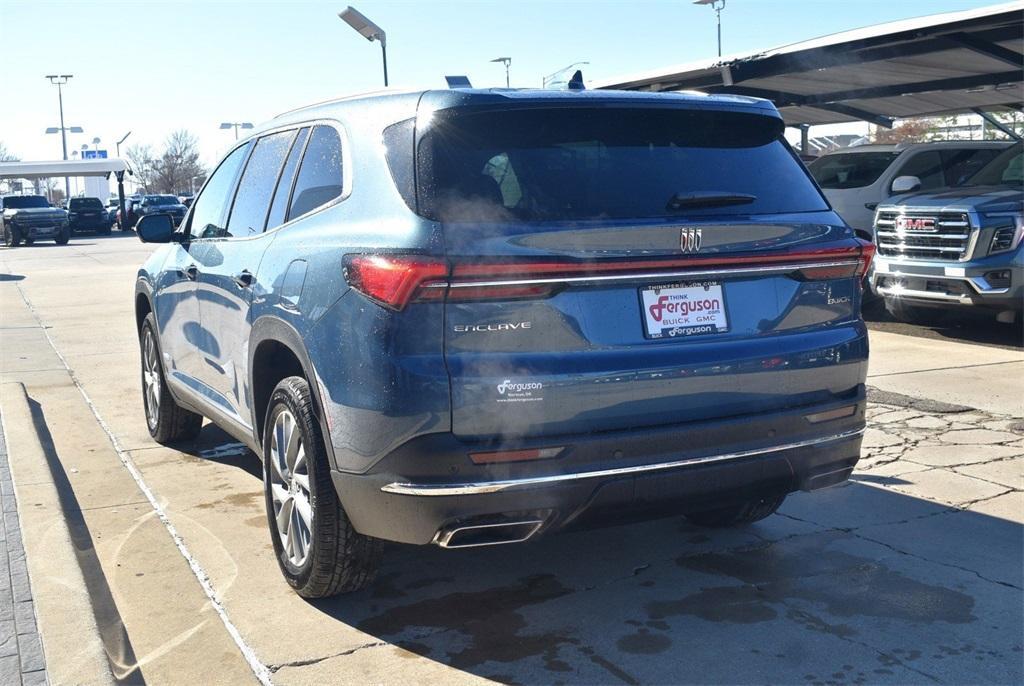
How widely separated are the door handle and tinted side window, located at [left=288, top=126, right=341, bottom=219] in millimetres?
335

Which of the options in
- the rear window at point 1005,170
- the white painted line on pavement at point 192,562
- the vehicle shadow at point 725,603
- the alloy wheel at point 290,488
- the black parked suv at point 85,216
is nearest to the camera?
the vehicle shadow at point 725,603

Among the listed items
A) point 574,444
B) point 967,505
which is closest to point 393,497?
point 574,444

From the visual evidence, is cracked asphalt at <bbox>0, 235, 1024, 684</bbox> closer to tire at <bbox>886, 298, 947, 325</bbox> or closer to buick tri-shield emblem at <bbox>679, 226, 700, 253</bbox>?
buick tri-shield emblem at <bbox>679, 226, 700, 253</bbox>

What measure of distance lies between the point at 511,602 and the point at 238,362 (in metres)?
1.63

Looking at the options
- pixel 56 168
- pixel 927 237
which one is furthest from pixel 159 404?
pixel 56 168

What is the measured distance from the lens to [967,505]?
5.32m

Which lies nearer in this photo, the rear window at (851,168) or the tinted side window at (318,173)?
the tinted side window at (318,173)

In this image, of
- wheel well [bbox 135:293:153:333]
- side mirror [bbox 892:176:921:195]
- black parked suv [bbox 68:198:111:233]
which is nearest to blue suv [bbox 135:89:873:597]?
wheel well [bbox 135:293:153:333]

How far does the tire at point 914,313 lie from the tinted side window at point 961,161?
183 centimetres

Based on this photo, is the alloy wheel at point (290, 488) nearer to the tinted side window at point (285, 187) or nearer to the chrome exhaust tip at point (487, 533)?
the chrome exhaust tip at point (487, 533)

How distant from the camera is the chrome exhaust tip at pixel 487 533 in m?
3.53

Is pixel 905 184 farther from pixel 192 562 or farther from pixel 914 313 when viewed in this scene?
pixel 192 562

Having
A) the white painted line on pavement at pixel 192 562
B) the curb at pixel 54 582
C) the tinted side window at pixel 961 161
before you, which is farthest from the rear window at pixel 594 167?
the tinted side window at pixel 961 161

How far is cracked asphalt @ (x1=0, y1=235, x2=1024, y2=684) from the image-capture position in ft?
12.0
